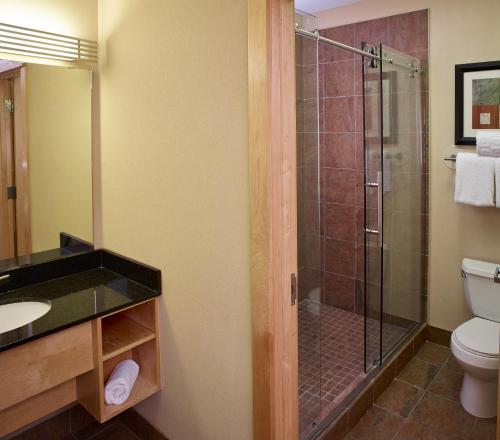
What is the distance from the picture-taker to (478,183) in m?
2.61

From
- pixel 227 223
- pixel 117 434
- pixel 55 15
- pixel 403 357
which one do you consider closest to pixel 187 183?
pixel 227 223

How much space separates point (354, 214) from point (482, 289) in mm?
1059

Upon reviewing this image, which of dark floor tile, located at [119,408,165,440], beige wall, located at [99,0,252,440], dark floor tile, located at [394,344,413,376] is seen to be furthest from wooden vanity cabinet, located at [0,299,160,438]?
dark floor tile, located at [394,344,413,376]

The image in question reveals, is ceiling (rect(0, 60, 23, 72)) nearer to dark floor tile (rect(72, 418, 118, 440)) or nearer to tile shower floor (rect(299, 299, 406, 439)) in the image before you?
tile shower floor (rect(299, 299, 406, 439))

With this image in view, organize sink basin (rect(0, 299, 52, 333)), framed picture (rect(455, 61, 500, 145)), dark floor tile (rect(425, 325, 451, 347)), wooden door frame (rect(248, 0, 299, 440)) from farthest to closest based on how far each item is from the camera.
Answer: dark floor tile (rect(425, 325, 451, 347)) → framed picture (rect(455, 61, 500, 145)) → sink basin (rect(0, 299, 52, 333)) → wooden door frame (rect(248, 0, 299, 440))

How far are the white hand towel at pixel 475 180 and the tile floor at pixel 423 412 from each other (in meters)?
1.07

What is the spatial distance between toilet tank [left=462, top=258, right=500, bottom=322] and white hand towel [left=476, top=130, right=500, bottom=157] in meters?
0.67

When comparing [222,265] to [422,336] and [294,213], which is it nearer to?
[294,213]

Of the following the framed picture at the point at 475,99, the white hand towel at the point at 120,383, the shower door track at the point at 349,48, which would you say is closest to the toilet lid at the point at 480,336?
the framed picture at the point at 475,99

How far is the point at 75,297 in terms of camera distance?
1.91m

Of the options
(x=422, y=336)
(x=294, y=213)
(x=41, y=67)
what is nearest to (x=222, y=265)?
(x=294, y=213)

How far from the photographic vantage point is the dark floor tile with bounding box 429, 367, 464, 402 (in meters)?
2.54

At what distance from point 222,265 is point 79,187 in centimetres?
96

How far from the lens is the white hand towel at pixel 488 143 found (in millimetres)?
2510
